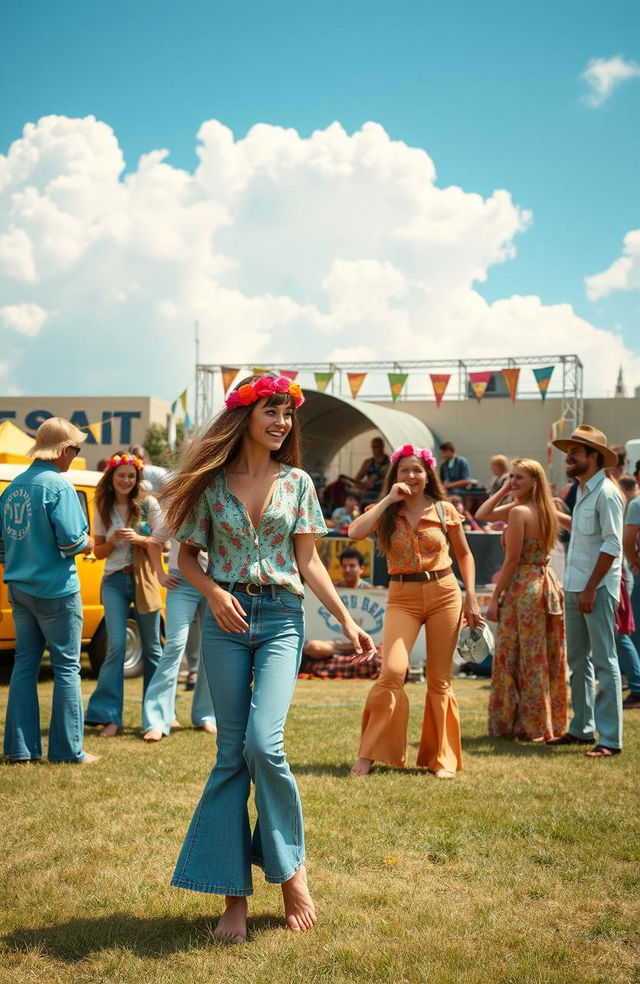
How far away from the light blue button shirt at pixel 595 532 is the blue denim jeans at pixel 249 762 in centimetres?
371

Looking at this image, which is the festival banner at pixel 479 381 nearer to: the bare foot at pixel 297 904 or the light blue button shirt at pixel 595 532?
the light blue button shirt at pixel 595 532

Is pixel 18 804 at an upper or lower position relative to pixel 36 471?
lower

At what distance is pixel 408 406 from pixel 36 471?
23243mm

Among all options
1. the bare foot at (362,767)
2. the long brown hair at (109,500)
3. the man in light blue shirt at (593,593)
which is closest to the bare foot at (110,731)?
the long brown hair at (109,500)

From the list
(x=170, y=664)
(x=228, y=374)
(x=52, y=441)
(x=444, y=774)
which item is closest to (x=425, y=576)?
(x=444, y=774)

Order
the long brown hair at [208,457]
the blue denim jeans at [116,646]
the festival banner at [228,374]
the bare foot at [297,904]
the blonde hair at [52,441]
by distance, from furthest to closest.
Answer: the festival banner at [228,374]
the blue denim jeans at [116,646]
the blonde hair at [52,441]
the long brown hair at [208,457]
the bare foot at [297,904]

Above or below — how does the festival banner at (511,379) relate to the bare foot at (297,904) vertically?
above

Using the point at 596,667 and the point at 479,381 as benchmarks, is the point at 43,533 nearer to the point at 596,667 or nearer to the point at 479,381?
the point at 596,667

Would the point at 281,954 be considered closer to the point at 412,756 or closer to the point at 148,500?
the point at 412,756

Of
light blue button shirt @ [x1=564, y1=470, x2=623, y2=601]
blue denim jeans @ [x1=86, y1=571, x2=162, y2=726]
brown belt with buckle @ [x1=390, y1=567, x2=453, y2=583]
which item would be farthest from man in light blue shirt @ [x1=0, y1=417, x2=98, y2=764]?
light blue button shirt @ [x1=564, y1=470, x2=623, y2=601]

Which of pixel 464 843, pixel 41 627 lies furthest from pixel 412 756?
pixel 41 627

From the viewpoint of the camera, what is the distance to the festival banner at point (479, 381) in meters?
24.9

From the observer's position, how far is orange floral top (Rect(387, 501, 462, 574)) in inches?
238

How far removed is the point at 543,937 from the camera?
3.30 meters
